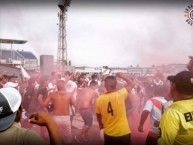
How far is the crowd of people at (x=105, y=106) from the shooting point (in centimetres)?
131

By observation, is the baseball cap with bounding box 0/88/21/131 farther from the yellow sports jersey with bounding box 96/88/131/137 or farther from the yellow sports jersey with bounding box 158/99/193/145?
the yellow sports jersey with bounding box 96/88/131/137

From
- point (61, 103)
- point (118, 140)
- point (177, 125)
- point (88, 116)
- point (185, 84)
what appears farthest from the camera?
point (88, 116)

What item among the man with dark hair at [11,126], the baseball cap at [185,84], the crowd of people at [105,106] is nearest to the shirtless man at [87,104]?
the crowd of people at [105,106]

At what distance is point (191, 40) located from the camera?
8.04ft

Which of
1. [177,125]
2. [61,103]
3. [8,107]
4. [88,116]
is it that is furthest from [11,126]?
[88,116]

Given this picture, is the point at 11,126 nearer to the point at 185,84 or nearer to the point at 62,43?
the point at 185,84

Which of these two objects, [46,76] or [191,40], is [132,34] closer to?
[191,40]

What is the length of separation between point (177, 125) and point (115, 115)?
137cm

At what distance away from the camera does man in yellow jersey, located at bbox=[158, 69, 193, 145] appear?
166 centimetres

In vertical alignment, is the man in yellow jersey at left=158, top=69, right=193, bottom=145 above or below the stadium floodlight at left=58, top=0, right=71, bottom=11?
below

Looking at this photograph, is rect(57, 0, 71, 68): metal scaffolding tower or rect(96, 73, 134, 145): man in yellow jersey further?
rect(96, 73, 134, 145): man in yellow jersey

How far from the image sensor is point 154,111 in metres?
3.08

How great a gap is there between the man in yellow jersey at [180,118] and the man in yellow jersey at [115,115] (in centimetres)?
114

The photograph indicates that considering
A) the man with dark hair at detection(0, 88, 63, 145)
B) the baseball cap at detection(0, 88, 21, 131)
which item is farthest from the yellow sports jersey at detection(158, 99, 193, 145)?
the baseball cap at detection(0, 88, 21, 131)
